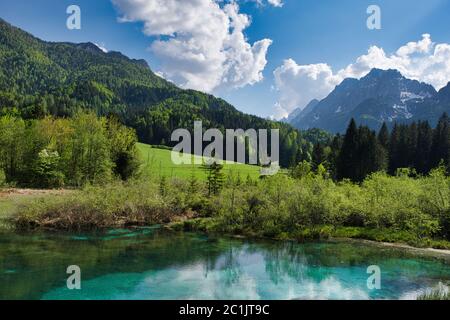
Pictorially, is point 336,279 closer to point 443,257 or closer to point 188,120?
point 443,257

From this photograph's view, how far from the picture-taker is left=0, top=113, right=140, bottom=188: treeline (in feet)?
203

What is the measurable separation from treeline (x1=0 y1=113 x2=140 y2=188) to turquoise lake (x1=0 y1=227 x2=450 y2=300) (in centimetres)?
2914

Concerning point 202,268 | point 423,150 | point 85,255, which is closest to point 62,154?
point 85,255

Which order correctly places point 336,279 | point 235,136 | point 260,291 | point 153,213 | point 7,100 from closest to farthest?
point 260,291 < point 336,279 < point 153,213 < point 235,136 < point 7,100

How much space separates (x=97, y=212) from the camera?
1580 inches

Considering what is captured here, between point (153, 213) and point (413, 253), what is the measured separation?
2715 centimetres

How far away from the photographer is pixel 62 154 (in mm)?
66500

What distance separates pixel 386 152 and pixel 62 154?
64.5 m

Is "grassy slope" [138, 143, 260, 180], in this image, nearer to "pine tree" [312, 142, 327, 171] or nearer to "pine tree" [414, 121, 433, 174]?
"pine tree" [312, 142, 327, 171]

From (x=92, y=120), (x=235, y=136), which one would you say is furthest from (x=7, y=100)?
(x=92, y=120)

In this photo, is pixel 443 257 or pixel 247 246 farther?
pixel 247 246

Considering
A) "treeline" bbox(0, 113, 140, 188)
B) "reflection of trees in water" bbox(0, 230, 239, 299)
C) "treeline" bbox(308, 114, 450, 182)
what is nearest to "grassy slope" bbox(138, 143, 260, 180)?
"treeline" bbox(0, 113, 140, 188)

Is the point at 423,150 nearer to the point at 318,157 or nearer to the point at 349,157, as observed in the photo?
the point at 349,157
